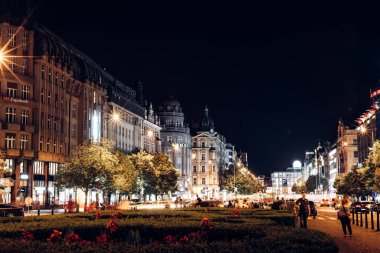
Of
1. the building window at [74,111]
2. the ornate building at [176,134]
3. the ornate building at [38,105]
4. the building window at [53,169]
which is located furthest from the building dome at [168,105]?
the building window at [53,169]

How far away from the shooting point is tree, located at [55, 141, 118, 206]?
3078 inches

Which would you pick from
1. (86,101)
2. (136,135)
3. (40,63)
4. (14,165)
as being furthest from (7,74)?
(136,135)

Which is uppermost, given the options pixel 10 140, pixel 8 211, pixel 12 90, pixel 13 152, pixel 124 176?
pixel 12 90

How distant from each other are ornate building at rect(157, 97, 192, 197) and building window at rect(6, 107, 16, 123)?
10341 cm

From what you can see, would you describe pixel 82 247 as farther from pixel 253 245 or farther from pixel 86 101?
pixel 86 101

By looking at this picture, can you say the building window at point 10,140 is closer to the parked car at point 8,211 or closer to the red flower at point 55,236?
the parked car at point 8,211

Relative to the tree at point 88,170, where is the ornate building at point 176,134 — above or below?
above

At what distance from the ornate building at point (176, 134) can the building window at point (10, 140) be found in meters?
104

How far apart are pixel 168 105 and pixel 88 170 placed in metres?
109

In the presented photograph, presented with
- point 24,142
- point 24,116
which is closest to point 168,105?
point 24,116

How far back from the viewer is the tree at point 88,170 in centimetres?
7819

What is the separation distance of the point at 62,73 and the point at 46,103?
327 inches

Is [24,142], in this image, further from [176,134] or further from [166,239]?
[176,134]

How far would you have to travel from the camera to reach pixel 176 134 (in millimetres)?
184750
